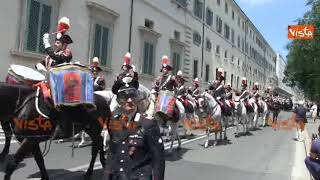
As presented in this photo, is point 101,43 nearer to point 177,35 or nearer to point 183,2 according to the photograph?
point 177,35

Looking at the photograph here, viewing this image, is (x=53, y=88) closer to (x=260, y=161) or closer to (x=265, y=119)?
(x=260, y=161)

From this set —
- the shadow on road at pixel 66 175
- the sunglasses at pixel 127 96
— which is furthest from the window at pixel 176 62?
the sunglasses at pixel 127 96

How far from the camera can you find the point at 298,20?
44.0 metres

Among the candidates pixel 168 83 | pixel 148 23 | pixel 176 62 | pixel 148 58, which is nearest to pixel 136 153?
pixel 168 83

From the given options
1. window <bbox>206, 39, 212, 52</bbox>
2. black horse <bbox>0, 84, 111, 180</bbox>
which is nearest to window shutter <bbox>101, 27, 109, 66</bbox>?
black horse <bbox>0, 84, 111, 180</bbox>

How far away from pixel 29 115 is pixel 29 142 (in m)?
0.40

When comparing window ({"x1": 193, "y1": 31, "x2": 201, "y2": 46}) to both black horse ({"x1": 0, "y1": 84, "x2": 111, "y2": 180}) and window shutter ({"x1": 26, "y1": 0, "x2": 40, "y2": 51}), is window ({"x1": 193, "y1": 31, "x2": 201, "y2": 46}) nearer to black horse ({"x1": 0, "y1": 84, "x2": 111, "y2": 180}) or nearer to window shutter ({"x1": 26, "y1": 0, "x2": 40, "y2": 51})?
A: window shutter ({"x1": 26, "y1": 0, "x2": 40, "y2": 51})

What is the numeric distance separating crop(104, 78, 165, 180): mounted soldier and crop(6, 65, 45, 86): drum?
3333mm

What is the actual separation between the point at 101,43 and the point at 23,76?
1357cm

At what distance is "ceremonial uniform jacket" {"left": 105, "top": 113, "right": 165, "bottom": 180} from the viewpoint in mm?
3627

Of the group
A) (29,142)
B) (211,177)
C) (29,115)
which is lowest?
(211,177)

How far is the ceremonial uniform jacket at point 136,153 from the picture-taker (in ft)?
11.9

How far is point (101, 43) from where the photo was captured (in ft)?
66.2

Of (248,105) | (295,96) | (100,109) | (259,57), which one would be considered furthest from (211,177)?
(295,96)
